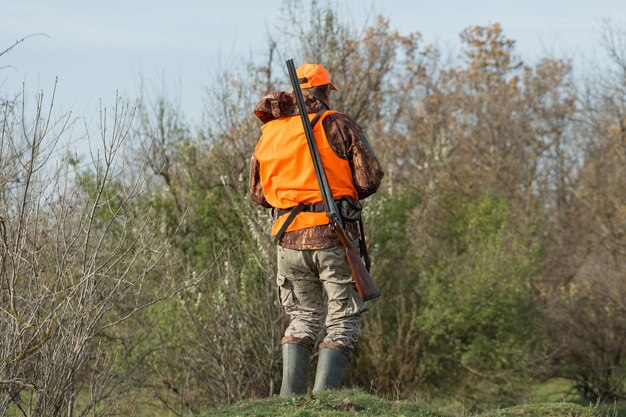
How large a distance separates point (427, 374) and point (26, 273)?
29.1 ft

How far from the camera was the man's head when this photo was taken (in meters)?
6.84

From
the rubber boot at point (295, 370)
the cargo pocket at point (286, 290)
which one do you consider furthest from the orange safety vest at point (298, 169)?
the rubber boot at point (295, 370)

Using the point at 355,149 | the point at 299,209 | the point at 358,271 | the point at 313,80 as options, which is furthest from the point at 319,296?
the point at 313,80

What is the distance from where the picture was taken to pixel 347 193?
6707 mm

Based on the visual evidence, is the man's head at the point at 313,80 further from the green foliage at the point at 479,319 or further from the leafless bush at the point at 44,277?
the green foliage at the point at 479,319

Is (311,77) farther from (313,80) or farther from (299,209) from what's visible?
(299,209)

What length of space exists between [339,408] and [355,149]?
1681mm

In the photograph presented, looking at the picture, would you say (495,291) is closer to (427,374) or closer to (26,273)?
(427,374)

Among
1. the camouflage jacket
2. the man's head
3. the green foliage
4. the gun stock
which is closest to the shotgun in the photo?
the gun stock

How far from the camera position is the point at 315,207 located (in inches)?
263

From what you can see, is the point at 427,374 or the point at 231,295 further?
the point at 427,374

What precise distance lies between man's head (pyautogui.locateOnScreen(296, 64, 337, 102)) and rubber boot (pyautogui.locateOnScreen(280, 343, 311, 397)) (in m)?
1.66

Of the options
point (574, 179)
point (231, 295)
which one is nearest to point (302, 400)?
point (231, 295)

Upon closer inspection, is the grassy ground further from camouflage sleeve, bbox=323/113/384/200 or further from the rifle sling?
camouflage sleeve, bbox=323/113/384/200
